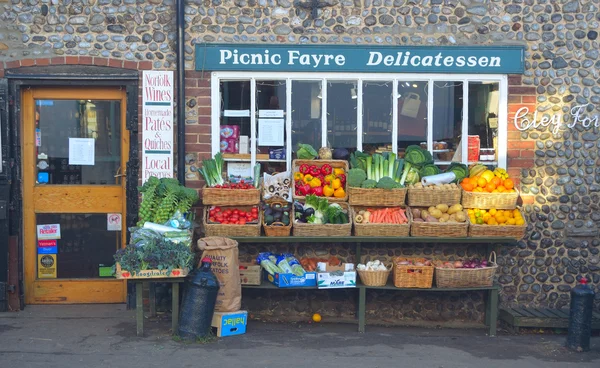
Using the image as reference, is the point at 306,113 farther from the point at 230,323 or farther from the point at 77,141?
the point at 77,141

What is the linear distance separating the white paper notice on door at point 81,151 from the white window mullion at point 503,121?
5121 millimetres

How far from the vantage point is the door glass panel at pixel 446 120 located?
946 cm

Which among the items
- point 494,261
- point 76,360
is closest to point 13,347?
A: point 76,360

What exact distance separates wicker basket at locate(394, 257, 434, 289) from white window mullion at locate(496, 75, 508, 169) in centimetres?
177

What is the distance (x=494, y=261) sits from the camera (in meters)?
9.13

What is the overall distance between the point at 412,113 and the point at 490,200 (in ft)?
4.91

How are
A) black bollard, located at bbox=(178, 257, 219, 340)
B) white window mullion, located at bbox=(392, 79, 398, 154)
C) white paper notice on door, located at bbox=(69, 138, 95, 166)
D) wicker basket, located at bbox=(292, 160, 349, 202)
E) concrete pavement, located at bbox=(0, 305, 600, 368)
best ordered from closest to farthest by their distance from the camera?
concrete pavement, located at bbox=(0, 305, 600, 368), black bollard, located at bbox=(178, 257, 219, 340), wicker basket, located at bbox=(292, 160, 349, 202), white window mullion, located at bbox=(392, 79, 398, 154), white paper notice on door, located at bbox=(69, 138, 95, 166)

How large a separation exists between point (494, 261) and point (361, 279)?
1668 millimetres

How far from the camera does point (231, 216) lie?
8.80 meters

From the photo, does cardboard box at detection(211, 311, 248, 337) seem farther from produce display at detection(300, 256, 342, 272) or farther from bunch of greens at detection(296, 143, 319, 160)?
bunch of greens at detection(296, 143, 319, 160)

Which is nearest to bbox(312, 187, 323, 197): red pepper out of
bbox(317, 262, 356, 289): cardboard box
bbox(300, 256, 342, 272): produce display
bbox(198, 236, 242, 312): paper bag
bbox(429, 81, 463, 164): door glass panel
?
bbox(300, 256, 342, 272): produce display

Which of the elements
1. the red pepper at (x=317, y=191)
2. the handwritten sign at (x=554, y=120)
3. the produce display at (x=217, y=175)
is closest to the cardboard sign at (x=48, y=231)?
the produce display at (x=217, y=175)

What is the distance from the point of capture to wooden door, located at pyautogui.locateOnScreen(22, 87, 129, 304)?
9.41 m

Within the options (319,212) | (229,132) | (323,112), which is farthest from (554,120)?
(229,132)
